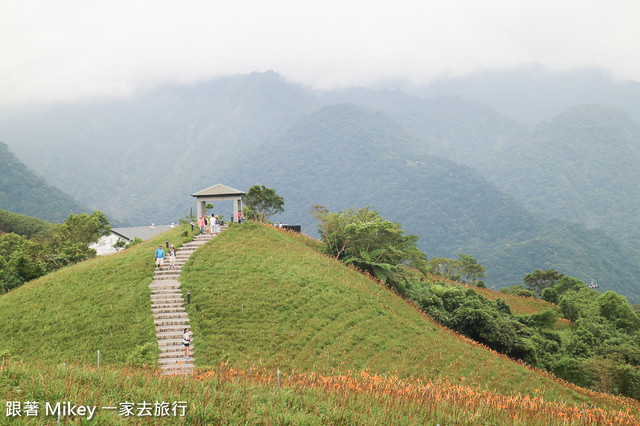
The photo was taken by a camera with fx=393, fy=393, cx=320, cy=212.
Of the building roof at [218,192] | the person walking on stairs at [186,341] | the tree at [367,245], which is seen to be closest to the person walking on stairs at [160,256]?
the person walking on stairs at [186,341]

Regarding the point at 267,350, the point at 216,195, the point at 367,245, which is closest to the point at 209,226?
the point at 216,195

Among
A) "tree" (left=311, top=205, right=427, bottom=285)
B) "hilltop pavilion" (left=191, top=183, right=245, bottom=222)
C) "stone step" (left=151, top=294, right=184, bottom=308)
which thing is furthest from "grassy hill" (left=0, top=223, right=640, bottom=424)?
"hilltop pavilion" (left=191, top=183, right=245, bottom=222)

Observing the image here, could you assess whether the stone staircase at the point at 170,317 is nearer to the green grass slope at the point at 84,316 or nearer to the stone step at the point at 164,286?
the stone step at the point at 164,286

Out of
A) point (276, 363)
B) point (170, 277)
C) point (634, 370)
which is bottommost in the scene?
point (634, 370)

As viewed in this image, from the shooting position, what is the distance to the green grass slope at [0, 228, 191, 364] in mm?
13992

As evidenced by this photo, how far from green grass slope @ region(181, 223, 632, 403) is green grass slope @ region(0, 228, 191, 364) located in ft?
6.70

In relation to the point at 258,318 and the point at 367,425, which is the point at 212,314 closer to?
the point at 258,318

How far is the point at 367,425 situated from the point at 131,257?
1863 centimetres

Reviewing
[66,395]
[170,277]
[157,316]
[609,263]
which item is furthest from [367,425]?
[609,263]

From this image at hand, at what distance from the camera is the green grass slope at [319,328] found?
14177 millimetres

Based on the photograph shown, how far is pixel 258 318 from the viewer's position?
16.5 meters

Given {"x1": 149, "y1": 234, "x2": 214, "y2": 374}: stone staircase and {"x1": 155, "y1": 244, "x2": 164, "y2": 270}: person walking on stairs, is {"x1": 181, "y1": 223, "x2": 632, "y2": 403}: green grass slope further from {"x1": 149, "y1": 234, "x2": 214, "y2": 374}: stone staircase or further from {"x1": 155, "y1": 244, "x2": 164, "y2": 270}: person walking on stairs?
{"x1": 155, "y1": 244, "x2": 164, "y2": 270}: person walking on stairs

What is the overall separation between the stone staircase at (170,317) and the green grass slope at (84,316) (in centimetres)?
34

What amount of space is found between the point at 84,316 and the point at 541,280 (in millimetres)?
70681
